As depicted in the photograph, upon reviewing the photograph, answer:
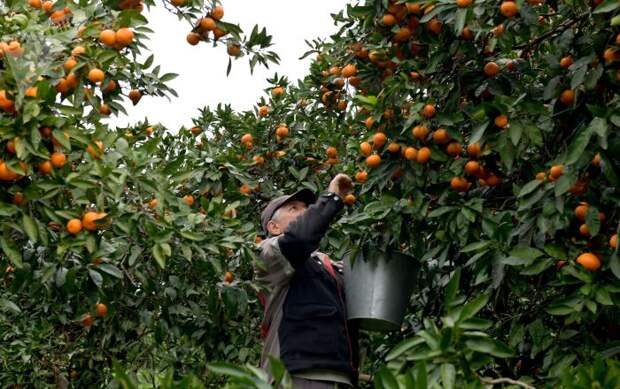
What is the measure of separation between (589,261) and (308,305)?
3.40 feet

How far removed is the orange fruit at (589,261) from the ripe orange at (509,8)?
0.83m

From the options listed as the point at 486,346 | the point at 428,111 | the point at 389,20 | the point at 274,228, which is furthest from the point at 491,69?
the point at 486,346

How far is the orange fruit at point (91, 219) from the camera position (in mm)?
2852

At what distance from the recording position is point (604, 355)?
2.86m

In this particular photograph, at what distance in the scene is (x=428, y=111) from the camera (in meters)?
3.31

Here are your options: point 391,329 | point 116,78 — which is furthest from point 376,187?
point 116,78

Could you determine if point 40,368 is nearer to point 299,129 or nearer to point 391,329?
point 299,129

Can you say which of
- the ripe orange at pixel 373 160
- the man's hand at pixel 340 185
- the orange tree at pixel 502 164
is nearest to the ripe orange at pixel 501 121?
the orange tree at pixel 502 164

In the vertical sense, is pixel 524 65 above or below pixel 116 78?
above

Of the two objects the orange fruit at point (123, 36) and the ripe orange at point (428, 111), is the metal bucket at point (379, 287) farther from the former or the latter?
the orange fruit at point (123, 36)

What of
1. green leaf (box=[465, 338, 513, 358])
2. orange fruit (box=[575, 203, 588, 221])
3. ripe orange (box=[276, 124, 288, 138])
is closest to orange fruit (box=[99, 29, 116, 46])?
orange fruit (box=[575, 203, 588, 221])

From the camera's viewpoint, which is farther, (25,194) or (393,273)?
(393,273)

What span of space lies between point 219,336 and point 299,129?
139 cm

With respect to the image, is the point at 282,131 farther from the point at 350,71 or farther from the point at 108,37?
the point at 108,37
